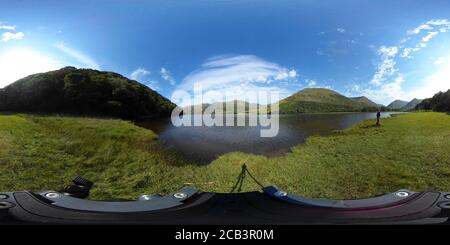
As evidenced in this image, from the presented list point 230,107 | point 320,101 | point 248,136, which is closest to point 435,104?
point 320,101

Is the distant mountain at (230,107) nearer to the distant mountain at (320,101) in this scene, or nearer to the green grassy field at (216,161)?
the distant mountain at (320,101)

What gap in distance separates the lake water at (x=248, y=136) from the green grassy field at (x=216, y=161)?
0.13 metres

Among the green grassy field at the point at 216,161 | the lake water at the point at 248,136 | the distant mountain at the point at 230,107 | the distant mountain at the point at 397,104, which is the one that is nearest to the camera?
the distant mountain at the point at 230,107

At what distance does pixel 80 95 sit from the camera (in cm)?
299

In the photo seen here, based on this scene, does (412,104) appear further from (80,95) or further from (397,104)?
(80,95)

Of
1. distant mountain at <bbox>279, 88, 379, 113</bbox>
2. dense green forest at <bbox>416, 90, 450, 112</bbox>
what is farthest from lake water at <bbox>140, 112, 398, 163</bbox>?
dense green forest at <bbox>416, 90, 450, 112</bbox>

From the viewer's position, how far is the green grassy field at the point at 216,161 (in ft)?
11.4

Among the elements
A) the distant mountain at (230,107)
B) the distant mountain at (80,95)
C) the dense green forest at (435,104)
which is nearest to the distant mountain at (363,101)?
the dense green forest at (435,104)

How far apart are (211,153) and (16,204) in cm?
257

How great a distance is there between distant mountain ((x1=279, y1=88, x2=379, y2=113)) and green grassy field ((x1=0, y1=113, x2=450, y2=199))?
0.79 meters

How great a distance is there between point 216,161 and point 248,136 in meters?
0.59

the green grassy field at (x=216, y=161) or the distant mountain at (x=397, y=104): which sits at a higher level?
the distant mountain at (x=397, y=104)

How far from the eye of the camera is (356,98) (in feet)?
10.1
